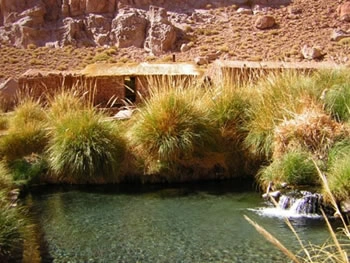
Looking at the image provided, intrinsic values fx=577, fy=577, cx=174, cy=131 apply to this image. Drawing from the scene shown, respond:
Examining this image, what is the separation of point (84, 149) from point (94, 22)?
31.6 m

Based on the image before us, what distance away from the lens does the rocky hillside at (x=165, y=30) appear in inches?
1393

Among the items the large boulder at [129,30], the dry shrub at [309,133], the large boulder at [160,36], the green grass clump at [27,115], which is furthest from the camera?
the large boulder at [129,30]

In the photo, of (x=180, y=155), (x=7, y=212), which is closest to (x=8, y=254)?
(x=7, y=212)

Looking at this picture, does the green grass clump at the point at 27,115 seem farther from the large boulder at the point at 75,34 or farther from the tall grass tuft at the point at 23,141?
the large boulder at the point at 75,34

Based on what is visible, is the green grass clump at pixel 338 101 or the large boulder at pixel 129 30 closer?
the green grass clump at pixel 338 101

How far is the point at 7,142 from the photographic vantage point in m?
10.7

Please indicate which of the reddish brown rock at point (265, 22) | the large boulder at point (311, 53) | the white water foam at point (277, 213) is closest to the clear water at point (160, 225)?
the white water foam at point (277, 213)

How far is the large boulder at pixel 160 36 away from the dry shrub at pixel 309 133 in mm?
27764

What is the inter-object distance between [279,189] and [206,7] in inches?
1371

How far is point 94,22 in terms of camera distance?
40.0m

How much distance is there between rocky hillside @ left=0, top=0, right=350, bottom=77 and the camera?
35.4 meters

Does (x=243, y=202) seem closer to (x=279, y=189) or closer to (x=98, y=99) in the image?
(x=279, y=189)

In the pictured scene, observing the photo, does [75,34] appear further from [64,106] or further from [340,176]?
[340,176]

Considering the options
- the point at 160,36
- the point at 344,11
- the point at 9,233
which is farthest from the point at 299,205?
the point at 344,11
